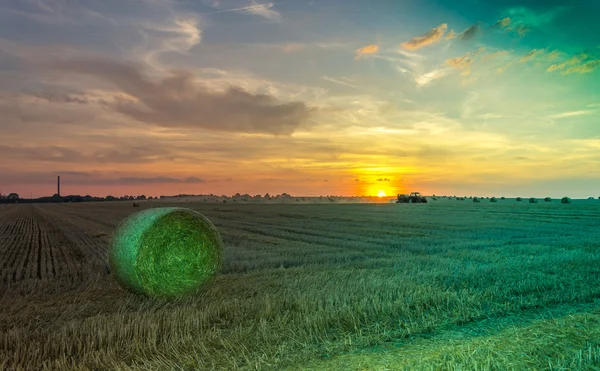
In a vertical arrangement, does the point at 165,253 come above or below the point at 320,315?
above

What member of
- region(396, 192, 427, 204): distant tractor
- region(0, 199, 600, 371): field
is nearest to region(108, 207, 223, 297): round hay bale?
region(0, 199, 600, 371): field

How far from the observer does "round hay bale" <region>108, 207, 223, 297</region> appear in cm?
888

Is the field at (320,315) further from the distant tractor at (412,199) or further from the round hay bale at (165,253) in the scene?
the distant tractor at (412,199)

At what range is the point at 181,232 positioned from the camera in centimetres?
991

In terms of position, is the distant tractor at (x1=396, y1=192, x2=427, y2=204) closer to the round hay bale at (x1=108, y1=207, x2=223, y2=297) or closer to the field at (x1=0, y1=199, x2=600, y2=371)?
the field at (x1=0, y1=199, x2=600, y2=371)

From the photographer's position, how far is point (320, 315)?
6.58 metres

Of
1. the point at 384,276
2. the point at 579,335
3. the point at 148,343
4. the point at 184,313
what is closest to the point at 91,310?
the point at 184,313

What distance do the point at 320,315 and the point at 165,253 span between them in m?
4.26

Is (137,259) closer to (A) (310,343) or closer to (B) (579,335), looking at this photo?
(A) (310,343)

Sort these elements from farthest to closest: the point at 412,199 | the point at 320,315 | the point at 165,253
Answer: the point at 412,199 → the point at 165,253 → the point at 320,315

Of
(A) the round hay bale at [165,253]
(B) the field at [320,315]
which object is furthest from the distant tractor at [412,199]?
(A) the round hay bale at [165,253]

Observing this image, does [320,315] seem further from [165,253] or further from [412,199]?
[412,199]

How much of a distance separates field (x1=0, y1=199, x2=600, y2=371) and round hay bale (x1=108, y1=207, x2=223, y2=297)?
386 millimetres

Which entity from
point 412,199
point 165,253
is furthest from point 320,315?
point 412,199
